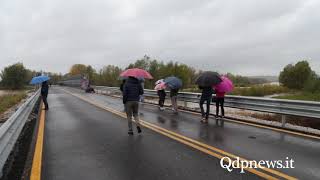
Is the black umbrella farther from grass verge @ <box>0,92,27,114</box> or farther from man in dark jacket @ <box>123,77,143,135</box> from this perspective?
grass verge @ <box>0,92,27,114</box>

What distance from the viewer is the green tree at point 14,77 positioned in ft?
409

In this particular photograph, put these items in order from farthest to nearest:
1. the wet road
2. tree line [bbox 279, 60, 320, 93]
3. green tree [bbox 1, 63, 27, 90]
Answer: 1. green tree [bbox 1, 63, 27, 90]
2. tree line [bbox 279, 60, 320, 93]
3. the wet road

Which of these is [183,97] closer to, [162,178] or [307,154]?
[307,154]

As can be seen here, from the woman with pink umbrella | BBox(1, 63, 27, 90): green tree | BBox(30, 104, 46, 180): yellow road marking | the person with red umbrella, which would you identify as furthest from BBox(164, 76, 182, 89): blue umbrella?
BBox(1, 63, 27, 90): green tree

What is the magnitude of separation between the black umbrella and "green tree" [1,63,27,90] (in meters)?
122

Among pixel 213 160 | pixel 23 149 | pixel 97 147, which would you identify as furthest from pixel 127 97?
pixel 213 160

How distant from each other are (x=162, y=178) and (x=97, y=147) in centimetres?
311

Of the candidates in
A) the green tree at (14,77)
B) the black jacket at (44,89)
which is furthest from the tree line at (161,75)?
the black jacket at (44,89)

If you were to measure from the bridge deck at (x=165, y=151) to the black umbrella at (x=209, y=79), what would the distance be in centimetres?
147

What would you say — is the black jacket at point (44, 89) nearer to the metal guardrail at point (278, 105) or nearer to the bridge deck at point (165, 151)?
the bridge deck at point (165, 151)

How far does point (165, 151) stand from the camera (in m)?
7.84

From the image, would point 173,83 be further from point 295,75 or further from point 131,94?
point 295,75

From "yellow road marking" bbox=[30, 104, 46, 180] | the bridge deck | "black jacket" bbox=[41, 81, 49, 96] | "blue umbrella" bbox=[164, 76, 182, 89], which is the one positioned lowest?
"yellow road marking" bbox=[30, 104, 46, 180]

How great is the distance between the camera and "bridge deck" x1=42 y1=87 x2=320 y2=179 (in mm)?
6148
